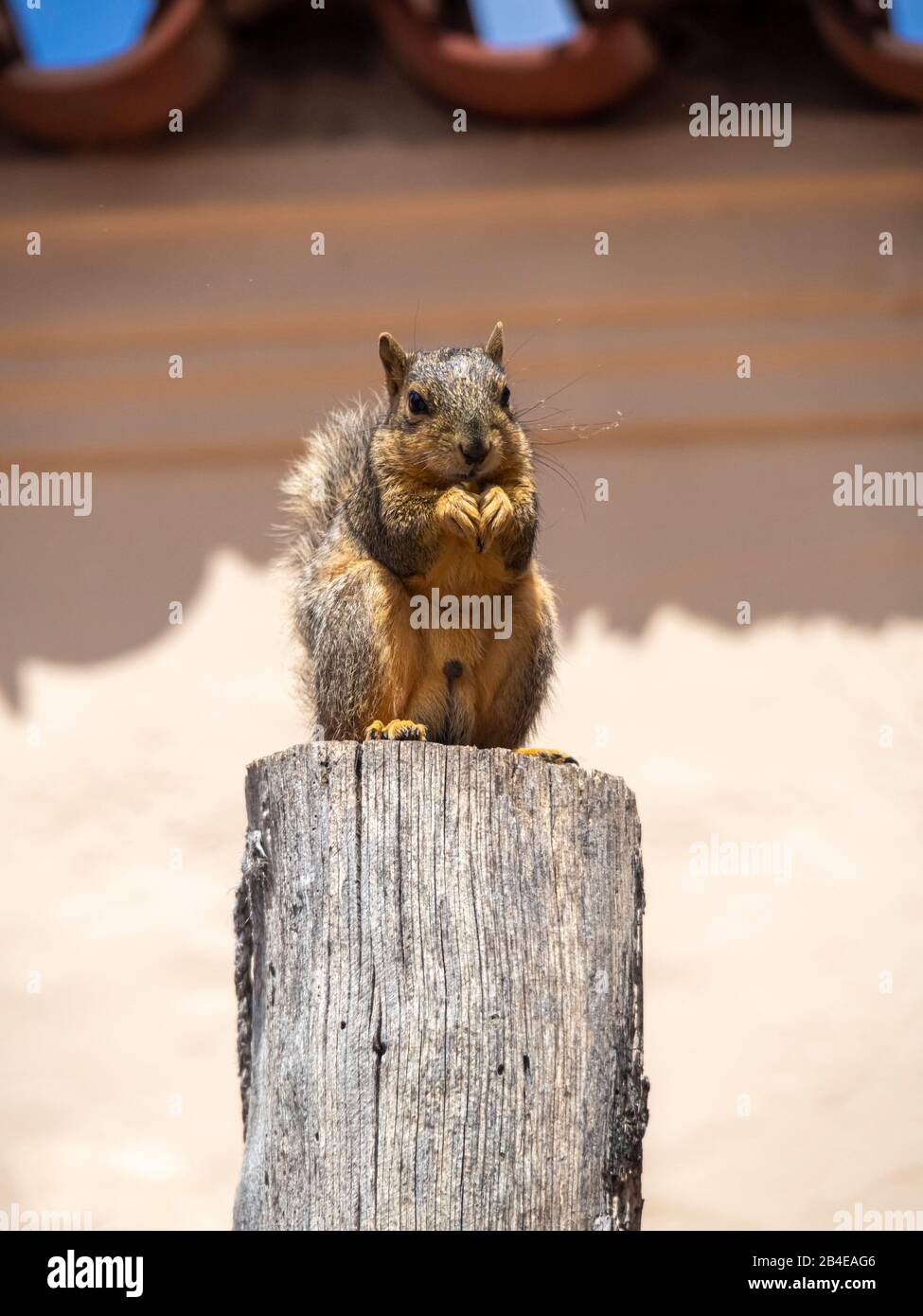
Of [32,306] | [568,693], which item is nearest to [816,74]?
[568,693]

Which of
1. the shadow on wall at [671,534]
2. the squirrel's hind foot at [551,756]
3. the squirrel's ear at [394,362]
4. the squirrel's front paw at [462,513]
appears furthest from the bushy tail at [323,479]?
the shadow on wall at [671,534]

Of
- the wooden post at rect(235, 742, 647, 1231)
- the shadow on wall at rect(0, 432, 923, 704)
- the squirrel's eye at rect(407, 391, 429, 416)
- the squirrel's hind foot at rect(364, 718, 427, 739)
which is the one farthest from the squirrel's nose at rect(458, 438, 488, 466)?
the shadow on wall at rect(0, 432, 923, 704)

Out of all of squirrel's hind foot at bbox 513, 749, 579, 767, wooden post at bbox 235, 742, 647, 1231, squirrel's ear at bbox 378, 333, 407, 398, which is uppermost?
squirrel's ear at bbox 378, 333, 407, 398

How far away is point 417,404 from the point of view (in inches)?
128

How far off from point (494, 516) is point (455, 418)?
203 millimetres

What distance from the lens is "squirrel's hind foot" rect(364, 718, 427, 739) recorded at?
3121mm

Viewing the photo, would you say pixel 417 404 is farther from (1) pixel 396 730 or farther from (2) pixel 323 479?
(2) pixel 323 479

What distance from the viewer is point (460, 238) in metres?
5.70

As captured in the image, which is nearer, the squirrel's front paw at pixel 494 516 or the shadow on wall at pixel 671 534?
the squirrel's front paw at pixel 494 516

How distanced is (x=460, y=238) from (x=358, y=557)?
257 cm

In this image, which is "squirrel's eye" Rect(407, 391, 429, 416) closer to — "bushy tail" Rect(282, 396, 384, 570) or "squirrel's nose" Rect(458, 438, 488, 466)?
"squirrel's nose" Rect(458, 438, 488, 466)

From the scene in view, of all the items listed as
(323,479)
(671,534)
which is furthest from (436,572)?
(671,534)

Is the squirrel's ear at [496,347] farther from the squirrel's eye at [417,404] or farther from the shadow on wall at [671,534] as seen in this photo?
the shadow on wall at [671,534]

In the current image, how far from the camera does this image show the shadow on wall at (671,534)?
553 centimetres
